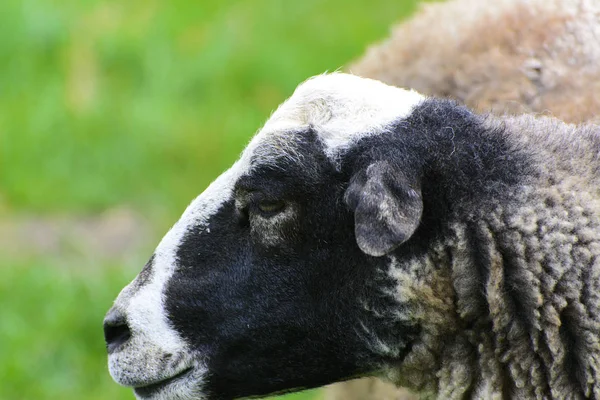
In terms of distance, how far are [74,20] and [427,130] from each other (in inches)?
238

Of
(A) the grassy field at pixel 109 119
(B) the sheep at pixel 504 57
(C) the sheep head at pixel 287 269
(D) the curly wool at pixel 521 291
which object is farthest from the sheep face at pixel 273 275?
(A) the grassy field at pixel 109 119

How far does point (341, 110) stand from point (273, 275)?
0.53 metres

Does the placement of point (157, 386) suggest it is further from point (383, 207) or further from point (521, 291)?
point (521, 291)

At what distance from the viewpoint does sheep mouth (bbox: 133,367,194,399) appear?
3.06 metres

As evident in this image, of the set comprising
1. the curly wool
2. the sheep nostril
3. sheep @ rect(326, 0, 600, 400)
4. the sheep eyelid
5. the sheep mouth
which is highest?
sheep @ rect(326, 0, 600, 400)

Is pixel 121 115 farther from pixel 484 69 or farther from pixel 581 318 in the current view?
pixel 581 318

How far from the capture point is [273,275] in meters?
2.96

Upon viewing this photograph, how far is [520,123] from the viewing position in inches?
119

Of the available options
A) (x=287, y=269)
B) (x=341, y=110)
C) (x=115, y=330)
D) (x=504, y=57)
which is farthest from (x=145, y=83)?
(x=287, y=269)

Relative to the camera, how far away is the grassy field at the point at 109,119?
5.59 m

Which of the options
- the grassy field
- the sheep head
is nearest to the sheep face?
the sheep head

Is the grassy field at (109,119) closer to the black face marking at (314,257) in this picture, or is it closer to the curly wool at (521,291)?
the black face marking at (314,257)

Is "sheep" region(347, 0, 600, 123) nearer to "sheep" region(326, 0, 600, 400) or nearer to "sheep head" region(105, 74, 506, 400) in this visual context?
"sheep" region(326, 0, 600, 400)

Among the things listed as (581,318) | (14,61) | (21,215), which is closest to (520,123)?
(581,318)
